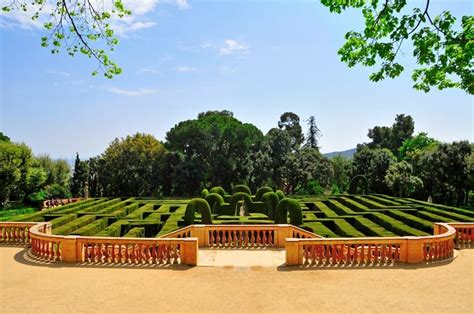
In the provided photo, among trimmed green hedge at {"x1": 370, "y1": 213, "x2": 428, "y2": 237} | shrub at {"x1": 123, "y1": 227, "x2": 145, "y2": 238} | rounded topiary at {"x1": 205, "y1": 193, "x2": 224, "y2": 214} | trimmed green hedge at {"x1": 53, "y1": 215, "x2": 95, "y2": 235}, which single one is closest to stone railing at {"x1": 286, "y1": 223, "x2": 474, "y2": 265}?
trimmed green hedge at {"x1": 370, "y1": 213, "x2": 428, "y2": 237}

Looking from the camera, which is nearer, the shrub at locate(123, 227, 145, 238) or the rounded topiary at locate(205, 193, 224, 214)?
the shrub at locate(123, 227, 145, 238)

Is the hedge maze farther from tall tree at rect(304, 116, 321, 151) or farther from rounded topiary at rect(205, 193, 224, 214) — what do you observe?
tall tree at rect(304, 116, 321, 151)

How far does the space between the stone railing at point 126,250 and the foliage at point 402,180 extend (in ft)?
147

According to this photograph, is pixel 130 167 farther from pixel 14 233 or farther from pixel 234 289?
pixel 234 289

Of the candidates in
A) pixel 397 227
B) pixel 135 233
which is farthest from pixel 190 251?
pixel 397 227

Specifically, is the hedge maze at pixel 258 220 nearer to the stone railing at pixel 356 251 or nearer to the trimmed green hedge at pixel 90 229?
the trimmed green hedge at pixel 90 229

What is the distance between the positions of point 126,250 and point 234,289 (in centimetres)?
445

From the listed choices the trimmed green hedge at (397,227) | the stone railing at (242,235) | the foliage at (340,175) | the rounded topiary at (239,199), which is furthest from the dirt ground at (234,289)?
the foliage at (340,175)

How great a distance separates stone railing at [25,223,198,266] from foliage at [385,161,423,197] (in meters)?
44.9

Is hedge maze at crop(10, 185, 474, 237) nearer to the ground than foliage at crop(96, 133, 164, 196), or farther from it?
nearer to the ground

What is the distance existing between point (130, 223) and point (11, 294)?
12806 millimetres

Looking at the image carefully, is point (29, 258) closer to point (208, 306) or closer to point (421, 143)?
point (208, 306)

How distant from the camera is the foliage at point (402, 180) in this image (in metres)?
52.3

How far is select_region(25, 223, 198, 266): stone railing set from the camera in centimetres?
1319
